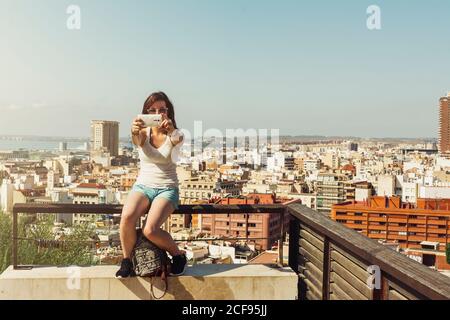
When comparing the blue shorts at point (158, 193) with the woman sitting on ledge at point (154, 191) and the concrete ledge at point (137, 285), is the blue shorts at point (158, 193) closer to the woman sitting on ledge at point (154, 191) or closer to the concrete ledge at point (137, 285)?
the woman sitting on ledge at point (154, 191)

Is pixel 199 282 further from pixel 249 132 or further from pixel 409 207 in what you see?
pixel 409 207

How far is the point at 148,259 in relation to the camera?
2.48 meters

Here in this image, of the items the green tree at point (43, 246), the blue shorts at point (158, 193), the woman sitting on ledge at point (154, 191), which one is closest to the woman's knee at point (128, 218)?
the woman sitting on ledge at point (154, 191)

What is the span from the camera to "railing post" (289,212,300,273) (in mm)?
2846

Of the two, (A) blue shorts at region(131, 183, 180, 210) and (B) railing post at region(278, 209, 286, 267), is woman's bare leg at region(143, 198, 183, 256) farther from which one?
(B) railing post at region(278, 209, 286, 267)

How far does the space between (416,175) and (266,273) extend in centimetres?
6427

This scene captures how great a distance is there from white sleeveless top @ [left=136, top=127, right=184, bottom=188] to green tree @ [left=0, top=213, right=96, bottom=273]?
1432 millimetres

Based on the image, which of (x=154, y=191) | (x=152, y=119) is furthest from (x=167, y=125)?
(x=154, y=191)

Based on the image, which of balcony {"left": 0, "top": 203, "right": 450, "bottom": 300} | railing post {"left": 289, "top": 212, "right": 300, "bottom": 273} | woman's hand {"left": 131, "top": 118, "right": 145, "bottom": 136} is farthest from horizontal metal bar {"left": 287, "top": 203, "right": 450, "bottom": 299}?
woman's hand {"left": 131, "top": 118, "right": 145, "bottom": 136}

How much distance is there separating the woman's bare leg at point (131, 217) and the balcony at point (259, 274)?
17 cm

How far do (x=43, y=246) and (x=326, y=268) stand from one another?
2518mm

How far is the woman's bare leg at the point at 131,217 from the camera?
2452 mm

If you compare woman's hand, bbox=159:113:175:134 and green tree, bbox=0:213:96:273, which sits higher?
woman's hand, bbox=159:113:175:134

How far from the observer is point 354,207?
42.5m
